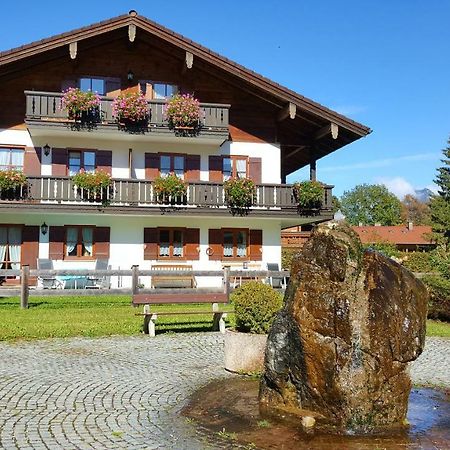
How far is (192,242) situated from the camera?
886 inches

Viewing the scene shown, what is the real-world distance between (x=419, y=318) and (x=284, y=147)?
2053 cm

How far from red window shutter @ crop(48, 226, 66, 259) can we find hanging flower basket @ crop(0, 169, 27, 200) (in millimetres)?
2127

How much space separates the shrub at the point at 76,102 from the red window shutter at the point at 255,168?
269 inches

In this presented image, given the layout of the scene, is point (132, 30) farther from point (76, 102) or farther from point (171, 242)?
point (171, 242)

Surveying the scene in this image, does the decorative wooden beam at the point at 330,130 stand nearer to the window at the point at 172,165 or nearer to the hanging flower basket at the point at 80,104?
the window at the point at 172,165

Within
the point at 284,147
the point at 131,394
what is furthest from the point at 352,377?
the point at 284,147

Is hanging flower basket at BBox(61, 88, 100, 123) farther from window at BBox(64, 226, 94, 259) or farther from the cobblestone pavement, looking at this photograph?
the cobblestone pavement

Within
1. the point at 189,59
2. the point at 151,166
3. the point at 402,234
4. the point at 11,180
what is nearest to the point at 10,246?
the point at 11,180

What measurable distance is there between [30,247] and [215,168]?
7.97 meters

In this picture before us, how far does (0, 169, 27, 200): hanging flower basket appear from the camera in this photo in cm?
1958

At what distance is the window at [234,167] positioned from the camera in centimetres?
2300

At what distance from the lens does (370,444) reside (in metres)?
4.86

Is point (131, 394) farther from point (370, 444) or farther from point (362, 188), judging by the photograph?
point (362, 188)

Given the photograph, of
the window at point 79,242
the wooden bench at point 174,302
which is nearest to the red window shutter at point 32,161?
the window at point 79,242
